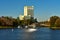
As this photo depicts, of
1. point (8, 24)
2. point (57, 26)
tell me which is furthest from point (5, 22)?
point (57, 26)

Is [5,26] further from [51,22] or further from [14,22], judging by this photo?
[51,22]

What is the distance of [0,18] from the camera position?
17225 centimetres

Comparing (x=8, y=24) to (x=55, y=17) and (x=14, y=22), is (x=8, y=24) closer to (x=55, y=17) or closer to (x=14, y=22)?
(x=14, y=22)

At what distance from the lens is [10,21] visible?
17038 centimetres

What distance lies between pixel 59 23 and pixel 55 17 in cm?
2953

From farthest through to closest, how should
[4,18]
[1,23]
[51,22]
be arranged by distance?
1. [51,22]
2. [4,18]
3. [1,23]

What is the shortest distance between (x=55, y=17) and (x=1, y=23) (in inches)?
1890

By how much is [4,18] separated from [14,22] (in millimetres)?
8517

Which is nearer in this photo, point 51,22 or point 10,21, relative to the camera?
point 10,21

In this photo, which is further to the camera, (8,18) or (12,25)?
(8,18)

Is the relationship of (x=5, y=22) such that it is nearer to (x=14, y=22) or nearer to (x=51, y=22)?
(x=14, y=22)

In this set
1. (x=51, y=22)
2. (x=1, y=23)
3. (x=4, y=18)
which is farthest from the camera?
(x=51, y=22)

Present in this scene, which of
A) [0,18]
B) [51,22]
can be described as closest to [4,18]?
[0,18]

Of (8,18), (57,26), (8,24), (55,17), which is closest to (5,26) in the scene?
(8,24)
